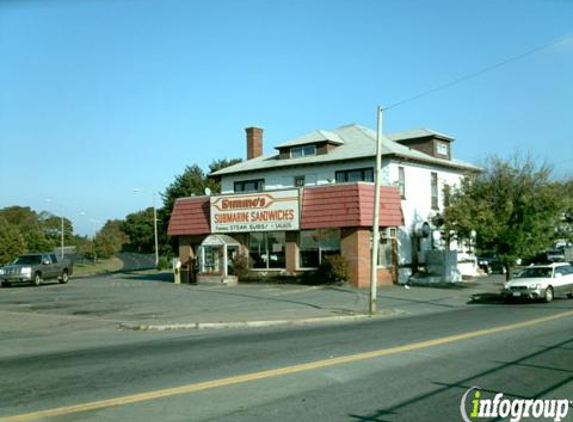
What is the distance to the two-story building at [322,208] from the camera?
32.3m

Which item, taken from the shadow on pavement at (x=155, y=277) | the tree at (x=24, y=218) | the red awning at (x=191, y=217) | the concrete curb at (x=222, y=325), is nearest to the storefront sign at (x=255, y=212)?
the red awning at (x=191, y=217)

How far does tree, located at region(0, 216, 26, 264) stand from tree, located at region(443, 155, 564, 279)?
49055 mm

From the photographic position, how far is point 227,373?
9.91m

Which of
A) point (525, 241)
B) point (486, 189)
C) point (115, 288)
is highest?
point (486, 189)

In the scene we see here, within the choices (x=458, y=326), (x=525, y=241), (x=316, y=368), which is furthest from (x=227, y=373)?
(x=525, y=241)

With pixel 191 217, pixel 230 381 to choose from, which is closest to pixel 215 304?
pixel 191 217

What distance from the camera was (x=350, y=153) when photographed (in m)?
36.8

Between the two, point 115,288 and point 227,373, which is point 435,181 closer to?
point 115,288

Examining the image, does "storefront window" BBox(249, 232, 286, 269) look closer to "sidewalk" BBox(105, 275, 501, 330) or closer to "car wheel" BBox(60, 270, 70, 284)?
"sidewalk" BBox(105, 275, 501, 330)

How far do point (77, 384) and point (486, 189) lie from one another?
87.5 ft

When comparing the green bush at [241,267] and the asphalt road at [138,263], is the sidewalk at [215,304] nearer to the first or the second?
the green bush at [241,267]

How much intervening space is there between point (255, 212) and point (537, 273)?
15.3 meters

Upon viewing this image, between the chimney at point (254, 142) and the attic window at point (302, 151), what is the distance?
21.4 feet

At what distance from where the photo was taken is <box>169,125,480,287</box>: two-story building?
3231 cm
